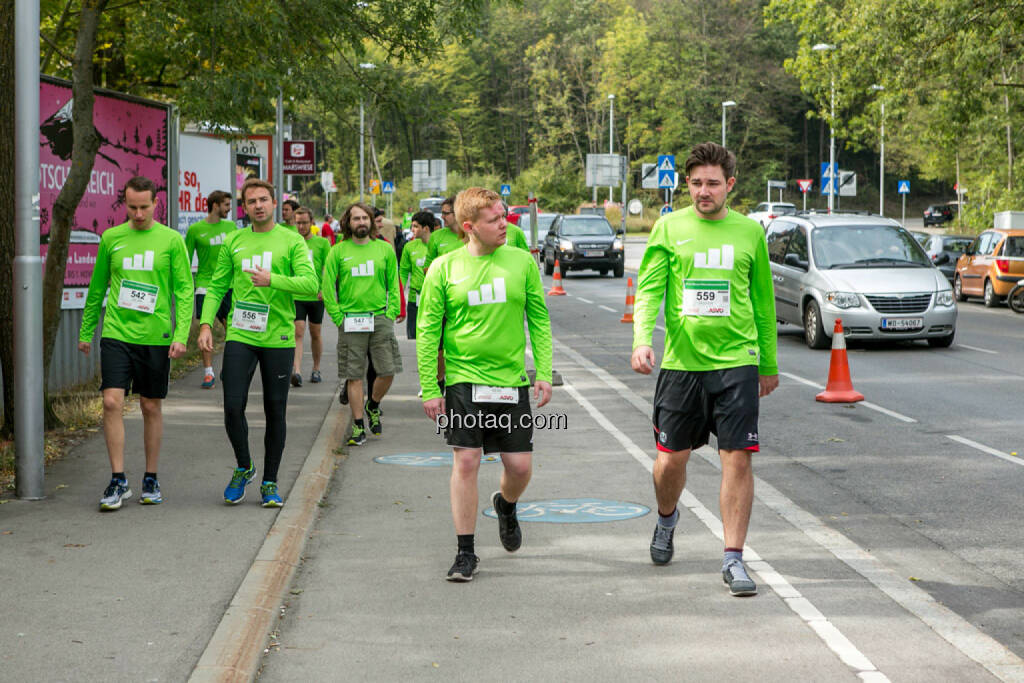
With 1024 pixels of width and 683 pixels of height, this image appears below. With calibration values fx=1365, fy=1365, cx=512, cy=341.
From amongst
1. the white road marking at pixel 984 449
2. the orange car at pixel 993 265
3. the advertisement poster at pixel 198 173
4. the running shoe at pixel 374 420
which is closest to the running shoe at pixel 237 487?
the running shoe at pixel 374 420

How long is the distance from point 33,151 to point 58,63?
13.0m

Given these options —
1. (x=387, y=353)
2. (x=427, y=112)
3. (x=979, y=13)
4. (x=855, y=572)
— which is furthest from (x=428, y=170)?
(x=855, y=572)

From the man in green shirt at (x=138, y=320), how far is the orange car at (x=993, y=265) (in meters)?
24.0

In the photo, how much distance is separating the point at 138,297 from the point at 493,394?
8.60ft

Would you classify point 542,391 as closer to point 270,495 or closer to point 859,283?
point 270,495

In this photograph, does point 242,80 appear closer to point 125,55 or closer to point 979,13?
point 125,55

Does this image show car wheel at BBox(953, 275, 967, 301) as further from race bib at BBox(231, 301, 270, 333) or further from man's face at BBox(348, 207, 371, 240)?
race bib at BBox(231, 301, 270, 333)

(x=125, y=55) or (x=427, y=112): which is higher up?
(x=125, y=55)

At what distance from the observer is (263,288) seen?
310 inches

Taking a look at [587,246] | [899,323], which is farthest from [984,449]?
[587,246]

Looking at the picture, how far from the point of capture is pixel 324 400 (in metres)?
13.0

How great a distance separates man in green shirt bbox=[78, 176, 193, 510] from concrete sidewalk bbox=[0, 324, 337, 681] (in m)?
0.39

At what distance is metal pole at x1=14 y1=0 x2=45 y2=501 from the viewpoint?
25.8ft

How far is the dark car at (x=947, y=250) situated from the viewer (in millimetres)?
33719
